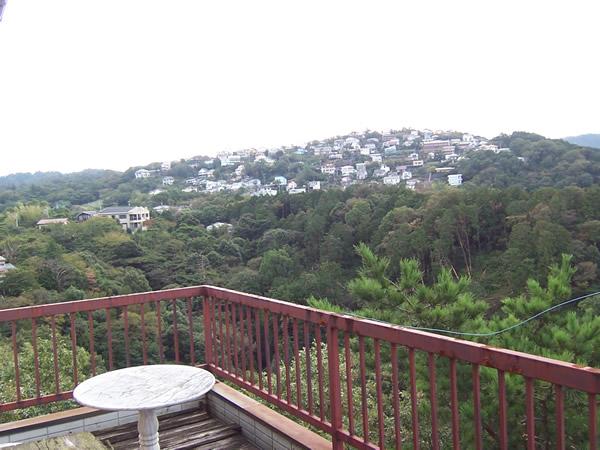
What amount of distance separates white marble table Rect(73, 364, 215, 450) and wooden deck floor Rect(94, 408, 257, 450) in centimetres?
69

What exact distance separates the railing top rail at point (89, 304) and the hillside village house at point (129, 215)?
47.6m

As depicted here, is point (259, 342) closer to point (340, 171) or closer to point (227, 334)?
point (227, 334)

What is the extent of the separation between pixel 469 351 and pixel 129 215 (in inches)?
2095

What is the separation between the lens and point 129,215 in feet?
170

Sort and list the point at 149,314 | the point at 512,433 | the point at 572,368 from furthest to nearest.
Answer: the point at 149,314, the point at 512,433, the point at 572,368

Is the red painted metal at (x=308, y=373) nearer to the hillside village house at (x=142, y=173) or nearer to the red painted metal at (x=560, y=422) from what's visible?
the red painted metal at (x=560, y=422)

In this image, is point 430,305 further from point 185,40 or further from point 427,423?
point 185,40

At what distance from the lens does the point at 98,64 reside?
105 feet

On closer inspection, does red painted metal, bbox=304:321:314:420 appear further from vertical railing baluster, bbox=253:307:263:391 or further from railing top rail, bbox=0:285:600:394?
vertical railing baluster, bbox=253:307:263:391

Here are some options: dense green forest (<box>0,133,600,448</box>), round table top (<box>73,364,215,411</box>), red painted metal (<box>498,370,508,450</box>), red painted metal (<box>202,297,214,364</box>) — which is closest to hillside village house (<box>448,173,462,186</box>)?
dense green forest (<box>0,133,600,448</box>)

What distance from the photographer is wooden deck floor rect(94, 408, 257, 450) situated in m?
2.76

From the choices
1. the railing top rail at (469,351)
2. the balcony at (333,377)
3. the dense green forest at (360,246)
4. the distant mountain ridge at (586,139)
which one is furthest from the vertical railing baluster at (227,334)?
the distant mountain ridge at (586,139)

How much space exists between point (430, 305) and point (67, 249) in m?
38.7

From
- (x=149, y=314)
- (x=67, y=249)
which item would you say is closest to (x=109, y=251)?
(x=67, y=249)
